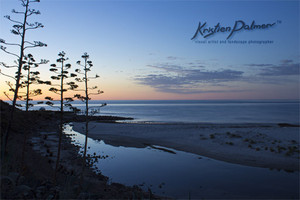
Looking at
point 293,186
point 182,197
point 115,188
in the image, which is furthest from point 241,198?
point 115,188

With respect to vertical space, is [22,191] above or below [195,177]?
above

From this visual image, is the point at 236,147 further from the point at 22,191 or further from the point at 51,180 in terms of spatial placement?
the point at 22,191

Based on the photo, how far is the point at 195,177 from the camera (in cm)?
1620

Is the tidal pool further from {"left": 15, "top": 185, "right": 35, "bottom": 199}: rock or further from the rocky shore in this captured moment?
{"left": 15, "top": 185, "right": 35, "bottom": 199}: rock

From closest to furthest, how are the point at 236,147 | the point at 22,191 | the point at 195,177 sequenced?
the point at 22,191
the point at 195,177
the point at 236,147

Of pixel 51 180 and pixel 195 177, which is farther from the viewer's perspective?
pixel 195 177

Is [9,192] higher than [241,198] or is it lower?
higher

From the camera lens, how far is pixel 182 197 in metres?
12.8

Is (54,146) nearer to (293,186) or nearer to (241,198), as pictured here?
(241,198)

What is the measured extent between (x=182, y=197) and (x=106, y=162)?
9.97 metres

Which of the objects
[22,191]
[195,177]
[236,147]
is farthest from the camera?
[236,147]

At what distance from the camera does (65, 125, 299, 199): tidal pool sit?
1342 cm

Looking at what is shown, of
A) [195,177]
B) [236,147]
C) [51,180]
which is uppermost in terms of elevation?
[236,147]

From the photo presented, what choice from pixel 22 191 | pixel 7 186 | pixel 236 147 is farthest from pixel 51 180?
pixel 236 147
